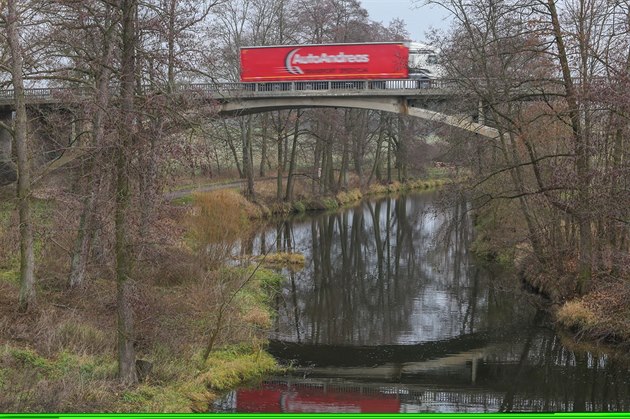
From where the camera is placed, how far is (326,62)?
97.5 ft

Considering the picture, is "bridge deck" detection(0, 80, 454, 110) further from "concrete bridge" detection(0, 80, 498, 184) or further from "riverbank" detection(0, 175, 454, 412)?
"riverbank" detection(0, 175, 454, 412)

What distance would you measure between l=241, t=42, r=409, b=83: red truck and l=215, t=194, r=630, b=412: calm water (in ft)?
26.0

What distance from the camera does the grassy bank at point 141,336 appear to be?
8359mm

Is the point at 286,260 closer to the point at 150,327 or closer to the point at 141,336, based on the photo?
the point at 150,327

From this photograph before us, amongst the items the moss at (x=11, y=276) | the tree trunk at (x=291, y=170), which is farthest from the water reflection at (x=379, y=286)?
the moss at (x=11, y=276)

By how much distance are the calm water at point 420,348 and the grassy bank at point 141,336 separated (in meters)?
0.69

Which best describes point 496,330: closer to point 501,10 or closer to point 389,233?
point 501,10

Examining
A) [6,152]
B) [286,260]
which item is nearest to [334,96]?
[286,260]

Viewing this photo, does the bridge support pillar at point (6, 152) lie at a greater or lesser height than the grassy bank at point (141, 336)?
greater

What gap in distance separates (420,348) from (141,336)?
589 cm

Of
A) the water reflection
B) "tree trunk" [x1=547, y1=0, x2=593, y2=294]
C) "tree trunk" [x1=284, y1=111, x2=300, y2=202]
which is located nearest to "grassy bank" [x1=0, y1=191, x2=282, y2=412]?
the water reflection

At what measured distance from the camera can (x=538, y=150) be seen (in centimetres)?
1862

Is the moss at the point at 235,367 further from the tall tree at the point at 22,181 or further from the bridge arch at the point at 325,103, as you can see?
the bridge arch at the point at 325,103

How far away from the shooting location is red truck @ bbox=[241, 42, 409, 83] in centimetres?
2867
